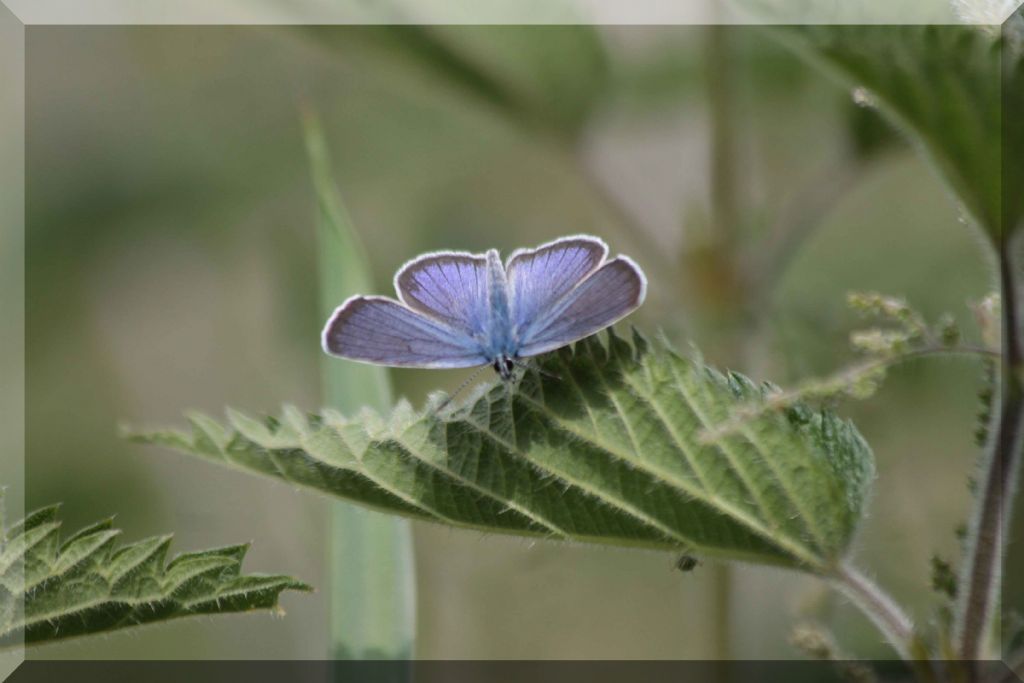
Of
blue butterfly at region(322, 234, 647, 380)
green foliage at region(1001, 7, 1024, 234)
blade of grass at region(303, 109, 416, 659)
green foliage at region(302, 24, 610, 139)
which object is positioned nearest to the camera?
green foliage at region(1001, 7, 1024, 234)

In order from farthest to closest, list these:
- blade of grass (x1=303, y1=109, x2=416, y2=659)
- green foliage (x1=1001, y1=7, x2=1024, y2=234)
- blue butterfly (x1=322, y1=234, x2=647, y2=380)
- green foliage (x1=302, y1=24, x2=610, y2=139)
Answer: green foliage (x1=302, y1=24, x2=610, y2=139) < blade of grass (x1=303, y1=109, x2=416, y2=659) < blue butterfly (x1=322, y1=234, x2=647, y2=380) < green foliage (x1=1001, y1=7, x2=1024, y2=234)

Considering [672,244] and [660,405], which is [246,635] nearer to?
[672,244]

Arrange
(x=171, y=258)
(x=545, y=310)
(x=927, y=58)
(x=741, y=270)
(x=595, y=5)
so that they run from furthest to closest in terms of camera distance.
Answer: (x=171, y=258) → (x=595, y=5) → (x=741, y=270) → (x=545, y=310) → (x=927, y=58)

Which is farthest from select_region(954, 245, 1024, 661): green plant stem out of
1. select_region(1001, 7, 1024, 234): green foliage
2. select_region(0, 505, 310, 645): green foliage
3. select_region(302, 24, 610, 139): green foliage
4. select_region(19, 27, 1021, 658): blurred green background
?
select_region(302, 24, 610, 139): green foliage

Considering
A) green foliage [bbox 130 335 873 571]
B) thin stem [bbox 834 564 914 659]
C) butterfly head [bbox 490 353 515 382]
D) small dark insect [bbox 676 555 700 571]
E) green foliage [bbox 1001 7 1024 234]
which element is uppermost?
green foliage [bbox 1001 7 1024 234]

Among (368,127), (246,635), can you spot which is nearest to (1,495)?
(246,635)

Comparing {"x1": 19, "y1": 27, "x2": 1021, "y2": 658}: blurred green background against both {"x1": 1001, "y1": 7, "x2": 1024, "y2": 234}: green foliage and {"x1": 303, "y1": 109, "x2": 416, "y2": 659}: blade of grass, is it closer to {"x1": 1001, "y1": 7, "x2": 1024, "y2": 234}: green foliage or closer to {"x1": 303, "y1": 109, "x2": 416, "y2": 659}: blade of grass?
{"x1": 303, "y1": 109, "x2": 416, "y2": 659}: blade of grass

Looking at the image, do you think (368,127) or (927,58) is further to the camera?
(368,127)

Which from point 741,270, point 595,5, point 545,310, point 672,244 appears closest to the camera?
point 545,310
